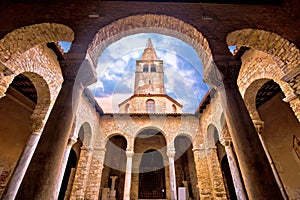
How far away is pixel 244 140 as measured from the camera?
2855 millimetres

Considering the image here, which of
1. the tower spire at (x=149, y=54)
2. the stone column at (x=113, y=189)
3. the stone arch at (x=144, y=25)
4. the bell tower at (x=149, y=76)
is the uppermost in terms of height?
the tower spire at (x=149, y=54)

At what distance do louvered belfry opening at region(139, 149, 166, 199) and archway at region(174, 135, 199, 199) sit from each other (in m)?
1.54

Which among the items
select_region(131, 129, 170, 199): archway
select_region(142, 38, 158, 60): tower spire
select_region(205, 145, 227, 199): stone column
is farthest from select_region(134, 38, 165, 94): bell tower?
select_region(205, 145, 227, 199): stone column

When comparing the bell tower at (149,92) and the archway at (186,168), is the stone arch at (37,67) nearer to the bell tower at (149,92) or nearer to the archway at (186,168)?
the bell tower at (149,92)

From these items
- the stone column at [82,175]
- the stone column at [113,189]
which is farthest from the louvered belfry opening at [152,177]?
the stone column at [82,175]

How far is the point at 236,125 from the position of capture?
3.06 metres

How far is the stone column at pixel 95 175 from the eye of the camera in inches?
370

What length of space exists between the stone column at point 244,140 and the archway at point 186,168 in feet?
37.1

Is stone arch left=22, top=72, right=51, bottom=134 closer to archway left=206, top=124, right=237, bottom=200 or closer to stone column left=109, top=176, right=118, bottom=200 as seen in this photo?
stone column left=109, top=176, right=118, bottom=200

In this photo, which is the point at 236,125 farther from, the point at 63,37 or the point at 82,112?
the point at 82,112

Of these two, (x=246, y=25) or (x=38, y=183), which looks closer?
(x=38, y=183)

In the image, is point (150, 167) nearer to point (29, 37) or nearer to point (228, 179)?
point (228, 179)

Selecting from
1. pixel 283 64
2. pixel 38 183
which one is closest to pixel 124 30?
pixel 38 183

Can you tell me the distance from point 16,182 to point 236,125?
6.62 meters
